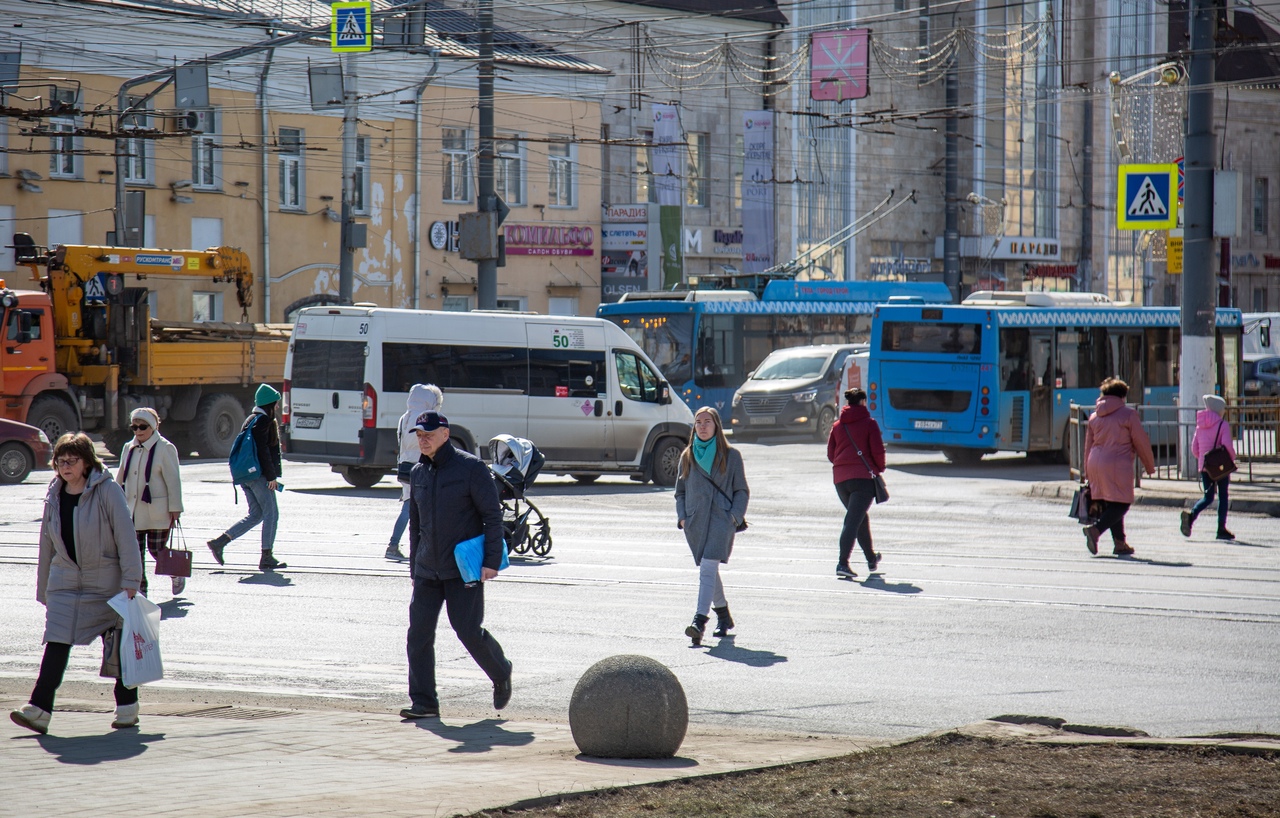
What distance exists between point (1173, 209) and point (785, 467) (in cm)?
741

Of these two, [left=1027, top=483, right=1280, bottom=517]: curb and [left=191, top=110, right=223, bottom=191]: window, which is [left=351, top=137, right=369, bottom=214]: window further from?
[left=1027, top=483, right=1280, bottom=517]: curb

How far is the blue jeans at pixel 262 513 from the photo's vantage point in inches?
549

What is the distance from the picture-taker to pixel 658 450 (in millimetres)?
23016

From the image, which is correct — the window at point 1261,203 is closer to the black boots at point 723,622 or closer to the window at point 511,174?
the window at point 511,174

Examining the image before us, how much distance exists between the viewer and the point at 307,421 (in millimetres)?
21344

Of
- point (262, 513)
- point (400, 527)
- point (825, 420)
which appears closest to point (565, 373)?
point (400, 527)

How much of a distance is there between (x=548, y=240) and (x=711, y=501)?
34.6m

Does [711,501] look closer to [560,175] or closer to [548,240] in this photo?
[548,240]

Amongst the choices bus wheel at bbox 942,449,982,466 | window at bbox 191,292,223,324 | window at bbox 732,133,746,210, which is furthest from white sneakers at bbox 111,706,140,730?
window at bbox 732,133,746,210

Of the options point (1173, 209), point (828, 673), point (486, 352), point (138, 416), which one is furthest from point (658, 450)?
point (828, 673)

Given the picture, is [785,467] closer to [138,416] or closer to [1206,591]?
[1206,591]

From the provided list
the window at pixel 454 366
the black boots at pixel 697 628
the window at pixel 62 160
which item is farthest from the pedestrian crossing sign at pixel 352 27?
the black boots at pixel 697 628

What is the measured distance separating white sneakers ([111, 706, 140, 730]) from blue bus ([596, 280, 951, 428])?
28.0 meters

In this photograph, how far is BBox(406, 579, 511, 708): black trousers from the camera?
26.2ft
